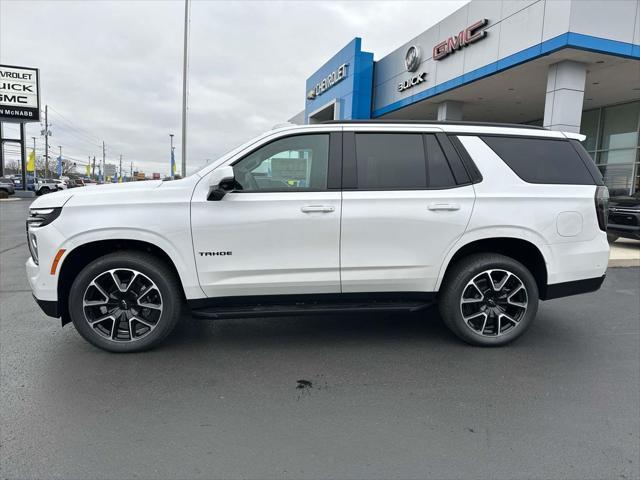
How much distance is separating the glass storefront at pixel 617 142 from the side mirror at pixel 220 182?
703 inches

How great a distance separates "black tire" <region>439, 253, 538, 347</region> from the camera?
387 centimetres

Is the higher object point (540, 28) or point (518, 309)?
point (540, 28)

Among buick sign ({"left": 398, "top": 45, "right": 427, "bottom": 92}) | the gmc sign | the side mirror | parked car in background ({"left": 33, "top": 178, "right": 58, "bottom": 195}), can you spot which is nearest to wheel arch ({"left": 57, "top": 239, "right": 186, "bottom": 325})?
the side mirror

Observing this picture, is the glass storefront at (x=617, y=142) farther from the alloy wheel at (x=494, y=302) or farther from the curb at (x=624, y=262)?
the alloy wheel at (x=494, y=302)

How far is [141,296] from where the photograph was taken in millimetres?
3605

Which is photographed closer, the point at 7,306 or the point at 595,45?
the point at 7,306

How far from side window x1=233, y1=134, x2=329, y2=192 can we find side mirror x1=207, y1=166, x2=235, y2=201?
14 centimetres

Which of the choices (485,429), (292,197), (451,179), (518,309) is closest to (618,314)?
(518,309)

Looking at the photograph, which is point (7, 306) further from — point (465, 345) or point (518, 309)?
point (518, 309)

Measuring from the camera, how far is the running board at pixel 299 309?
363 cm

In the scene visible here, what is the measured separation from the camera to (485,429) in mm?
2715

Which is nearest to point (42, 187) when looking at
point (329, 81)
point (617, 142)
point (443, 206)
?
point (329, 81)

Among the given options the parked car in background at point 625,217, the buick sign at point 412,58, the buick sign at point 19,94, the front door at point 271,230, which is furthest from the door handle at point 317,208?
the buick sign at point 19,94

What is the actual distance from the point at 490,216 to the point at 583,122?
2084cm
